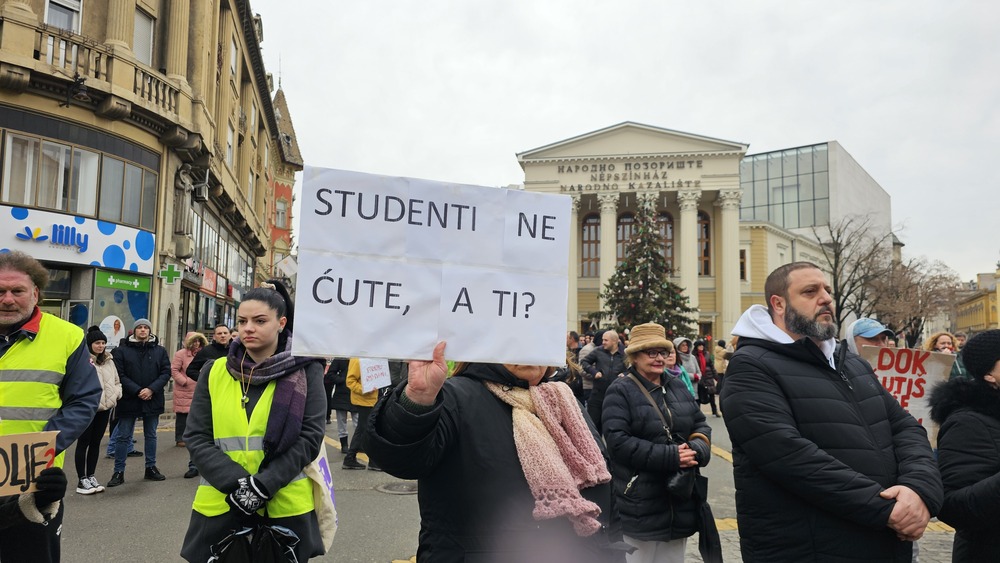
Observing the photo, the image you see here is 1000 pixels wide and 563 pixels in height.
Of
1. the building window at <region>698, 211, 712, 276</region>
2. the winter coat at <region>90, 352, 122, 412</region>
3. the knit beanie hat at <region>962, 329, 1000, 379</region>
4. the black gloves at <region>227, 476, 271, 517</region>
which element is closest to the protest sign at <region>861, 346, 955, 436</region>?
the knit beanie hat at <region>962, 329, 1000, 379</region>

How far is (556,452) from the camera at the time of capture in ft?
8.13

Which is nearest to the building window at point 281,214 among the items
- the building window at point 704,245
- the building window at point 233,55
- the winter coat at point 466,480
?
the building window at point 233,55

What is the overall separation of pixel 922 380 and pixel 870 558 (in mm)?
3723

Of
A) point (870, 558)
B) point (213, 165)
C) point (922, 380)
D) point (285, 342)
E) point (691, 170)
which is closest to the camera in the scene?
point (870, 558)

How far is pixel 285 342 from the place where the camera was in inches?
139

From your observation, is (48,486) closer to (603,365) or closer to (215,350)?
(215,350)

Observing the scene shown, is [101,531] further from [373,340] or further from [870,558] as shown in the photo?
[870,558]

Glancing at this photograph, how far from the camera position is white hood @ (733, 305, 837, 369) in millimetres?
2904

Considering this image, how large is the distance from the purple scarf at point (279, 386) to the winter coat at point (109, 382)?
5065mm

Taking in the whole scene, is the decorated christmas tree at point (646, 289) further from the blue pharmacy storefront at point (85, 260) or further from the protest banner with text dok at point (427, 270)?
the protest banner with text dok at point (427, 270)

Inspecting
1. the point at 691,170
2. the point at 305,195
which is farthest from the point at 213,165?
the point at 691,170

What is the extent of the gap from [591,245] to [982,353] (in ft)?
177

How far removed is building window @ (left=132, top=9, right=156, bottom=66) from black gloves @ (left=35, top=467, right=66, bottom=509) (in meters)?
19.1

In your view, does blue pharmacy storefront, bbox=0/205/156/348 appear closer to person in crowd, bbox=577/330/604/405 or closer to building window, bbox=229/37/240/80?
person in crowd, bbox=577/330/604/405
